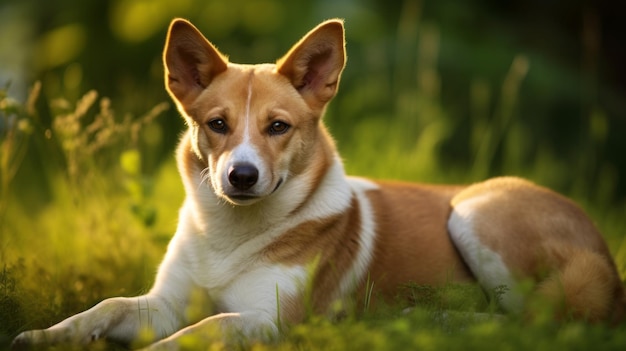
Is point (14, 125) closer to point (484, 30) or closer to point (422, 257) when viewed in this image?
point (422, 257)

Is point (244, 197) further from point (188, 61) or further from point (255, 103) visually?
point (188, 61)

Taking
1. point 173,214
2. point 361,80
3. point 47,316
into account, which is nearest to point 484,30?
point 361,80

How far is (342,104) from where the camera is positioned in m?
7.82

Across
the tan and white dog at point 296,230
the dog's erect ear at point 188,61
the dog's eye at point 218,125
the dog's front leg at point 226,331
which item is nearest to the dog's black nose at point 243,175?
the tan and white dog at point 296,230

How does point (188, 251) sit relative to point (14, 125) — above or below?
below

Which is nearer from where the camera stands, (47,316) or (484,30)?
(47,316)

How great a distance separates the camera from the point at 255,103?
12.2 feet

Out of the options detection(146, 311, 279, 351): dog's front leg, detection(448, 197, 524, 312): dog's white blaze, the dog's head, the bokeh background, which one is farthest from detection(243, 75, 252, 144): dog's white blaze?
the bokeh background

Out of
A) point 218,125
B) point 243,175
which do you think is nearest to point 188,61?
point 218,125

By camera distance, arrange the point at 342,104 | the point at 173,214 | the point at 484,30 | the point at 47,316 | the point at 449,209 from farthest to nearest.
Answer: the point at 484,30, the point at 342,104, the point at 173,214, the point at 449,209, the point at 47,316

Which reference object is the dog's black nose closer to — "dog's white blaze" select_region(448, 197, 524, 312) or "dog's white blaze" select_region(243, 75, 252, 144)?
"dog's white blaze" select_region(243, 75, 252, 144)

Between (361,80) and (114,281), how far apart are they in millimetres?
4294

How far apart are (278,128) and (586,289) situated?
5.57 ft

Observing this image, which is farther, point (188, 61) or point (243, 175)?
point (188, 61)
